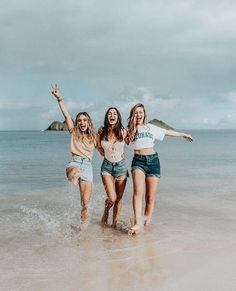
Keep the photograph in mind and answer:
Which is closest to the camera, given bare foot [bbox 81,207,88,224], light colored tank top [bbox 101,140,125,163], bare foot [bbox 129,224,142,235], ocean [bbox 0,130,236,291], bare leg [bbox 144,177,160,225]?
ocean [bbox 0,130,236,291]

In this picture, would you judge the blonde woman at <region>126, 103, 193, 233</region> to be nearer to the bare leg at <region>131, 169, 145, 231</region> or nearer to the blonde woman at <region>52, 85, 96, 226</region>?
the bare leg at <region>131, 169, 145, 231</region>

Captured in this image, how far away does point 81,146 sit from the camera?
A: 7.68 m

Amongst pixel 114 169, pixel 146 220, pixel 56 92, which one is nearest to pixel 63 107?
pixel 56 92

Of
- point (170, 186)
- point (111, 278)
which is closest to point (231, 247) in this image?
point (111, 278)

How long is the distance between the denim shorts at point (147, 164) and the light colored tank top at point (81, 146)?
0.82 meters

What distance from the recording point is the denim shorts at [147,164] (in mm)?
7668

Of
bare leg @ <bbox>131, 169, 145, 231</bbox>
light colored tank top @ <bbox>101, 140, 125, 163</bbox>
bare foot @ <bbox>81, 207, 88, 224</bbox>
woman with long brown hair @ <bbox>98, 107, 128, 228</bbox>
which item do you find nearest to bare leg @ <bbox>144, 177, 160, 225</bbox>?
bare leg @ <bbox>131, 169, 145, 231</bbox>

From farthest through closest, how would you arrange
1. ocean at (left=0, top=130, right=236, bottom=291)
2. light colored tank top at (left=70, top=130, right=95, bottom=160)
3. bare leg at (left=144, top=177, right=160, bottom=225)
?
bare leg at (left=144, top=177, right=160, bottom=225)
light colored tank top at (left=70, top=130, right=95, bottom=160)
ocean at (left=0, top=130, right=236, bottom=291)

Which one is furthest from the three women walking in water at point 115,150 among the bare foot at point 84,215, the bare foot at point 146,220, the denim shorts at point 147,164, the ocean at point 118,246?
the ocean at point 118,246

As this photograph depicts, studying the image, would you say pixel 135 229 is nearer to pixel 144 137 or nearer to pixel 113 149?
pixel 113 149

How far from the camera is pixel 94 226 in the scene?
323 inches

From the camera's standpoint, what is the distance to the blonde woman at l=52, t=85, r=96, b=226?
760 cm

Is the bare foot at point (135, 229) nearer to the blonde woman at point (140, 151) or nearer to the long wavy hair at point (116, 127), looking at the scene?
the blonde woman at point (140, 151)

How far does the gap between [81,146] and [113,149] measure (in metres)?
0.57
